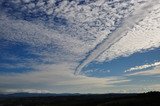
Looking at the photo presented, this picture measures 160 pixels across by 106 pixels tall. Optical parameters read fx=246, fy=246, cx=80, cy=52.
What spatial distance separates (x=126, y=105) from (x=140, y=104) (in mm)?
10415

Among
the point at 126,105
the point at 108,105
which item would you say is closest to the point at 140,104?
the point at 126,105

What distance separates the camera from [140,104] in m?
184

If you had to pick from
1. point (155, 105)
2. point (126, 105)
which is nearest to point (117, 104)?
point (126, 105)

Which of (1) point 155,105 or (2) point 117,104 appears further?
(2) point 117,104

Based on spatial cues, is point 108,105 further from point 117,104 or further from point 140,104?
point 140,104

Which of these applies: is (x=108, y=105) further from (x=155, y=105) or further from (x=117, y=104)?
(x=155, y=105)

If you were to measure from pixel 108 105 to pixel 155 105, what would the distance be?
32784mm

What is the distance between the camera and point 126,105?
18500cm

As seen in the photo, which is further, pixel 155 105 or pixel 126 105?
pixel 126 105

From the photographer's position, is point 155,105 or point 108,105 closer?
point 155,105

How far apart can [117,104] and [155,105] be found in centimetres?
3247

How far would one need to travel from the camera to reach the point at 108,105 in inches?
6983

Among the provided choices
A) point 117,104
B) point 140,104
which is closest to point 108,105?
point 117,104
